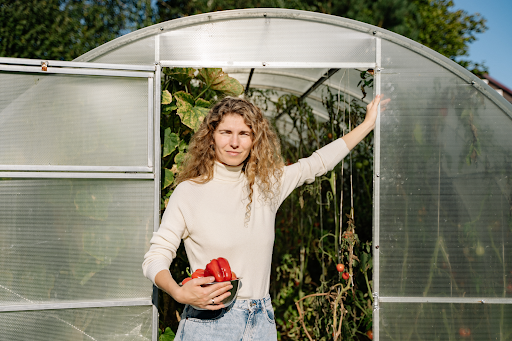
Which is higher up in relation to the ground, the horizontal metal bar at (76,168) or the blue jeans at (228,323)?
the horizontal metal bar at (76,168)

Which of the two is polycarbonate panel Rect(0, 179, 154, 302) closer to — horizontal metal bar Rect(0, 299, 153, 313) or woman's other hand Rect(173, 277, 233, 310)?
horizontal metal bar Rect(0, 299, 153, 313)

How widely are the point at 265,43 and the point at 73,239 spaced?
5.41ft

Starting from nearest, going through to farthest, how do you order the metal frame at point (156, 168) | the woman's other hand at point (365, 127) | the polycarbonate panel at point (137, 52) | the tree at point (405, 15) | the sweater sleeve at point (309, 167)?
the sweater sleeve at point (309, 167) < the woman's other hand at point (365, 127) < the metal frame at point (156, 168) < the polycarbonate panel at point (137, 52) < the tree at point (405, 15)

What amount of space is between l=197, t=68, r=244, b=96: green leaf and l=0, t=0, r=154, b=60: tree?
4898mm

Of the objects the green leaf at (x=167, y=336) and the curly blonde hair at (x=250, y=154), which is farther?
the green leaf at (x=167, y=336)

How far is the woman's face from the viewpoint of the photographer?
67.1 inches

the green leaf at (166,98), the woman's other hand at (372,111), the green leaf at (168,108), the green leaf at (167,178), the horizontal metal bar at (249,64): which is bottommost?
the green leaf at (167,178)

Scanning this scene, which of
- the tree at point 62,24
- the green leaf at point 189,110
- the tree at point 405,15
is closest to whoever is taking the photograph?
the green leaf at point 189,110

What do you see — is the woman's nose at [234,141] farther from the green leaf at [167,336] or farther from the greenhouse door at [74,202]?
the green leaf at [167,336]

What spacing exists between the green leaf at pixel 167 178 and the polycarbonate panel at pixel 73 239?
0.20m

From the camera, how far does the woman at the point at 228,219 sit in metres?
1.53

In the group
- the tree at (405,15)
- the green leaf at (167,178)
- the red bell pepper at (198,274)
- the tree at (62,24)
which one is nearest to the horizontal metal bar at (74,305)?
the green leaf at (167,178)

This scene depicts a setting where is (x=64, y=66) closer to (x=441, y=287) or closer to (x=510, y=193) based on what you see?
(x=441, y=287)

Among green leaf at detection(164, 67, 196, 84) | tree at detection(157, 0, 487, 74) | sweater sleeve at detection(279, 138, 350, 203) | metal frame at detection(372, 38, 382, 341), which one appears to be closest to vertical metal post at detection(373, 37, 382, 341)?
→ metal frame at detection(372, 38, 382, 341)
